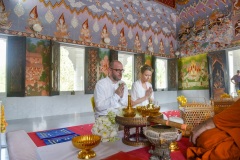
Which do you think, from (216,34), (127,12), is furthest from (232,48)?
(127,12)

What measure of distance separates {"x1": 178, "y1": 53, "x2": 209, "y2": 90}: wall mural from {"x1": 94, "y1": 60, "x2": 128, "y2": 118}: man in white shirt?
7.20m

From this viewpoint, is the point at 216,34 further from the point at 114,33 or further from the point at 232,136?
the point at 232,136

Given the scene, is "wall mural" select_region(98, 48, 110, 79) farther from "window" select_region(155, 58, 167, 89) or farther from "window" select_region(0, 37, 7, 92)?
"window" select_region(155, 58, 167, 89)

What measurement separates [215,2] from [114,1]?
16.5 ft

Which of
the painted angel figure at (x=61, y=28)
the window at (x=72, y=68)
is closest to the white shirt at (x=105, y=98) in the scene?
the window at (x=72, y=68)

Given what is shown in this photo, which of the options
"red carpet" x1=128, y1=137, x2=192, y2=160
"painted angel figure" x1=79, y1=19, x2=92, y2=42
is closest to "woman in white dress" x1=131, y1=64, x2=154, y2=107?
"red carpet" x1=128, y1=137, x2=192, y2=160

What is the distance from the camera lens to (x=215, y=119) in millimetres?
1200

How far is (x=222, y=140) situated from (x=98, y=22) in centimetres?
715

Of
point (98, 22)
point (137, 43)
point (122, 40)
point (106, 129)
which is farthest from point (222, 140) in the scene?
point (137, 43)

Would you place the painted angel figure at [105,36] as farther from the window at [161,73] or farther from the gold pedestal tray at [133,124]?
the gold pedestal tray at [133,124]

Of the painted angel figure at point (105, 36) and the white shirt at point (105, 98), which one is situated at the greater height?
the painted angel figure at point (105, 36)

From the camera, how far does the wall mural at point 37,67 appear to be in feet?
18.8

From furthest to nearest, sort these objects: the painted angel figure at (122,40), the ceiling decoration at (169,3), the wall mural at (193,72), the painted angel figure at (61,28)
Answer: the ceiling decoration at (169,3), the wall mural at (193,72), the painted angel figure at (122,40), the painted angel figure at (61,28)

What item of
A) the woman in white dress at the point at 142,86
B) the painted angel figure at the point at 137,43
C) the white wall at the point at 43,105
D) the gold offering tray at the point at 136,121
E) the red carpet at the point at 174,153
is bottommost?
the white wall at the point at 43,105
